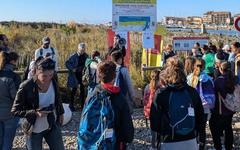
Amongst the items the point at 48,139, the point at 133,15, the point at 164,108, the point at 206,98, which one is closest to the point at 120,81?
the point at 206,98

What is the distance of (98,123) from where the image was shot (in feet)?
14.8

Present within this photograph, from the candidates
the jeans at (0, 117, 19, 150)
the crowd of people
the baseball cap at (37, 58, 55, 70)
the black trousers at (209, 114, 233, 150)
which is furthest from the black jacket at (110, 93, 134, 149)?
the black trousers at (209, 114, 233, 150)

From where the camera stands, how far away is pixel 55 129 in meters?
5.37

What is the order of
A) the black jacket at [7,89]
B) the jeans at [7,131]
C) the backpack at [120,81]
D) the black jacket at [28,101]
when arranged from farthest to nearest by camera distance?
the backpack at [120,81]
the jeans at [7,131]
the black jacket at [7,89]
the black jacket at [28,101]

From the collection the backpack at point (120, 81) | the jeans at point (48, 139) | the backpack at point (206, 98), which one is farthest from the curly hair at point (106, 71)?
the backpack at point (206, 98)

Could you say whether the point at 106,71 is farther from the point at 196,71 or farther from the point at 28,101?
the point at 196,71

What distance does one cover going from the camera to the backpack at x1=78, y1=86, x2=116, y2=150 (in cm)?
447

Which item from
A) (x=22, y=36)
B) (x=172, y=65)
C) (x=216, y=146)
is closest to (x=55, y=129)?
(x=172, y=65)

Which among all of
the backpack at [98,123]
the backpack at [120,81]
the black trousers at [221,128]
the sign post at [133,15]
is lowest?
the black trousers at [221,128]

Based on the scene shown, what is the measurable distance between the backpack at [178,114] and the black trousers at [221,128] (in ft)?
8.25

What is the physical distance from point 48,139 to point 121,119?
125cm

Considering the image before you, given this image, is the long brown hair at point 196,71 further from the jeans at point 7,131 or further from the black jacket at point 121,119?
the jeans at point 7,131

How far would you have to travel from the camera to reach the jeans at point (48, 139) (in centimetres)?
527

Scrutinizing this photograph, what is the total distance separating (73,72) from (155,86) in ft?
14.7
